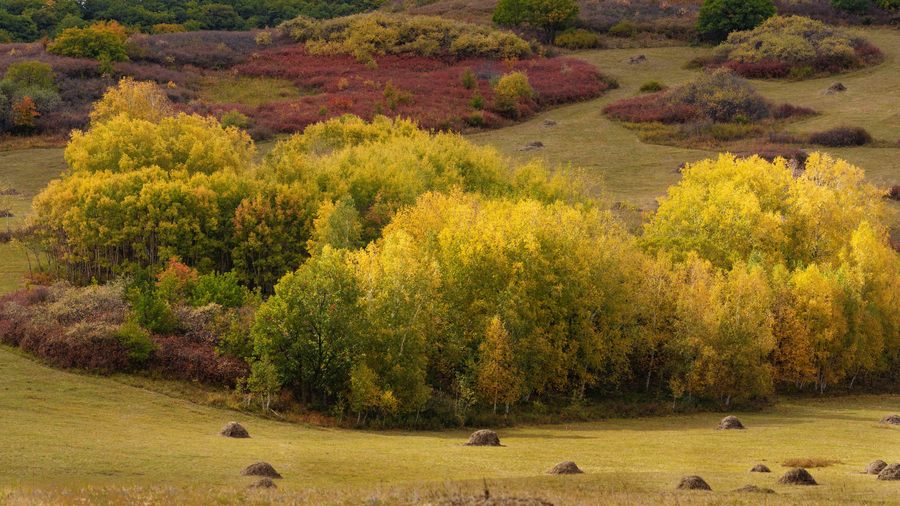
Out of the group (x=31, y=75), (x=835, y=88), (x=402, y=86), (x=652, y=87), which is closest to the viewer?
(x=31, y=75)

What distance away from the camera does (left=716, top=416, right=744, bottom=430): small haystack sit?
6116 cm

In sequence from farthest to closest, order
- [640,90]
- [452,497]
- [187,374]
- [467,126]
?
[640,90], [467,126], [187,374], [452,497]

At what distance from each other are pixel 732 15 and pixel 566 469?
13520cm

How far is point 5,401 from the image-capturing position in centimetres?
5278

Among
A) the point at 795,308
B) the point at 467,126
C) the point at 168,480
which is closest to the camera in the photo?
the point at 168,480

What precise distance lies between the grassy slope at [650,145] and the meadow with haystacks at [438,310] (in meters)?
0.61

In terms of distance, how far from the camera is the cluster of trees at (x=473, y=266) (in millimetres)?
63625

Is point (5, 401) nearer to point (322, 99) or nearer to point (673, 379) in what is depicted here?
point (673, 379)

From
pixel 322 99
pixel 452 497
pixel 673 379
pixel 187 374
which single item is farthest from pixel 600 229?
pixel 322 99

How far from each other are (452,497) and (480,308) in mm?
39441

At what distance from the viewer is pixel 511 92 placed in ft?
448

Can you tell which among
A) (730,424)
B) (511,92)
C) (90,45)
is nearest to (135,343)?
(730,424)

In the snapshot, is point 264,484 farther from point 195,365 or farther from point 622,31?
point 622,31

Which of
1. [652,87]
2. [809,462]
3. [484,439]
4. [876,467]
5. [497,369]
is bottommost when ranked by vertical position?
[484,439]
